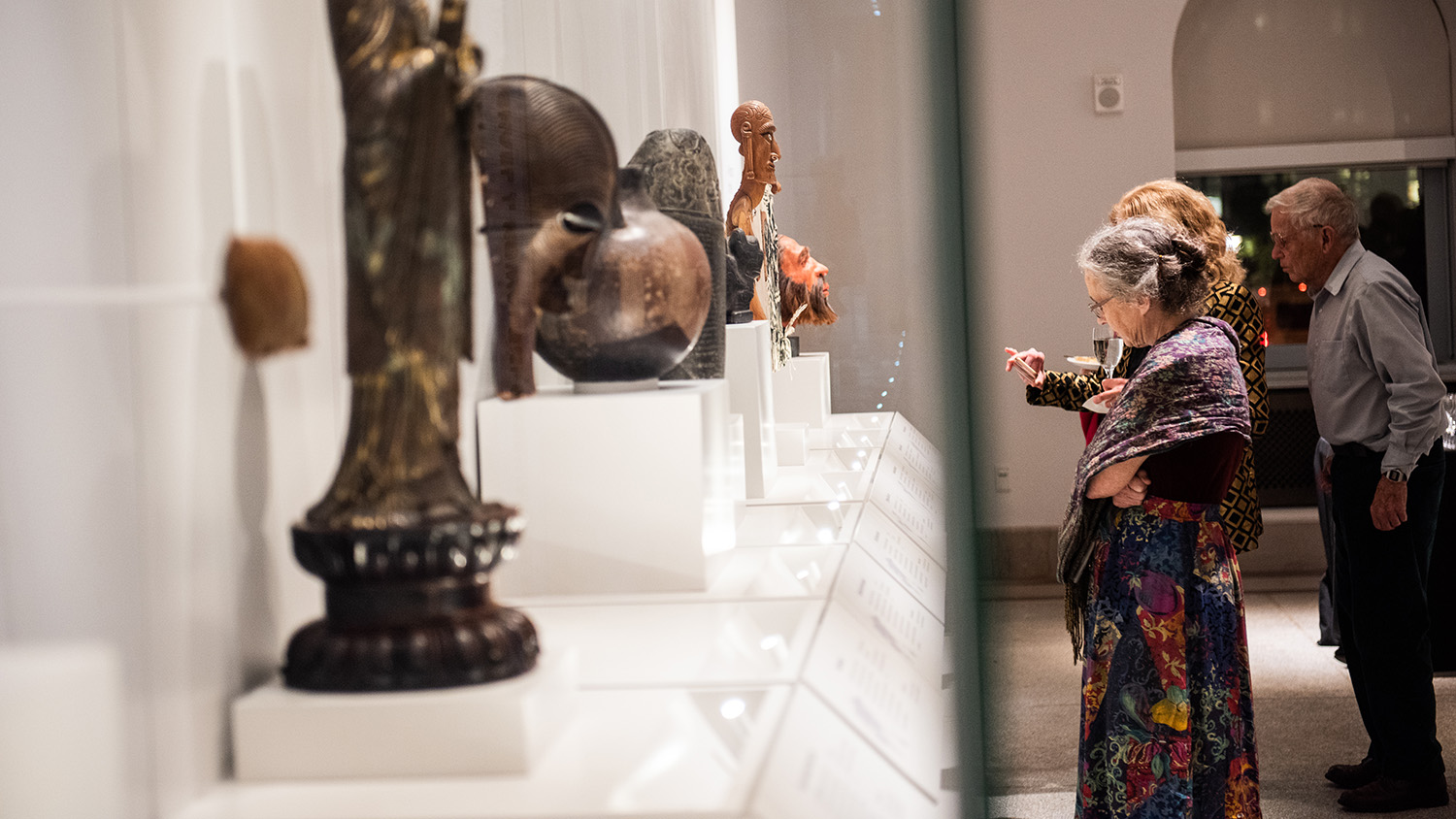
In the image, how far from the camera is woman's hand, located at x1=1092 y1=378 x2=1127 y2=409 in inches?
79.7

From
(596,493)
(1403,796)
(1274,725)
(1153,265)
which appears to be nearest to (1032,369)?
(1153,265)

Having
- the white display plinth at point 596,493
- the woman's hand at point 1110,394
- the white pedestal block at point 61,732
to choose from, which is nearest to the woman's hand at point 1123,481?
the woman's hand at point 1110,394

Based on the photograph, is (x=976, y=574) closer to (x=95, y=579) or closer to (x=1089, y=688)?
(x=95, y=579)

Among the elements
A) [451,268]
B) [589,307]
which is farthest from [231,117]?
[589,307]

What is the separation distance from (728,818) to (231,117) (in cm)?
25

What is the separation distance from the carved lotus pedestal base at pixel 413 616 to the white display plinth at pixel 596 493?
0.02 metres

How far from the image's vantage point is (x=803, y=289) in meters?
0.58

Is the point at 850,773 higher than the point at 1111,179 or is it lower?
lower

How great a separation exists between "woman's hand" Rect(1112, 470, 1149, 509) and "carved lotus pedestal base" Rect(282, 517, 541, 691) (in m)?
1.55

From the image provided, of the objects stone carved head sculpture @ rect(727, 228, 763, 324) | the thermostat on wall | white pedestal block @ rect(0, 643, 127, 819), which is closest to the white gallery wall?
Result: white pedestal block @ rect(0, 643, 127, 819)

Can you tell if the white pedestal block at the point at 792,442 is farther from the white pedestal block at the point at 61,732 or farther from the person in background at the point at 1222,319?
the person in background at the point at 1222,319

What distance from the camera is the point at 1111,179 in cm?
488

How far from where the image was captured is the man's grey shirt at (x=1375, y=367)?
2.48 metres

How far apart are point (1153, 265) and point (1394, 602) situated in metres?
1.20
